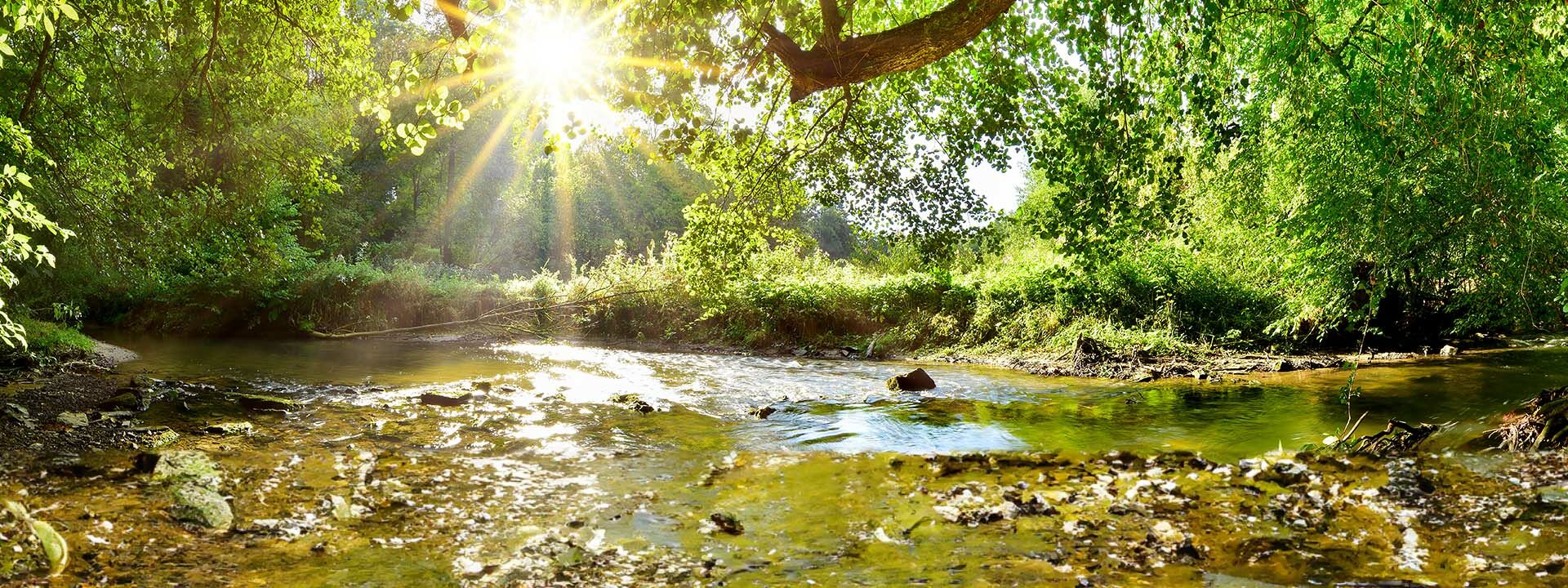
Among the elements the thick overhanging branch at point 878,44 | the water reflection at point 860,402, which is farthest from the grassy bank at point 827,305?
the thick overhanging branch at point 878,44

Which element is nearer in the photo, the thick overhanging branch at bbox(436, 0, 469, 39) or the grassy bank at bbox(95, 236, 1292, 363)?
the thick overhanging branch at bbox(436, 0, 469, 39)

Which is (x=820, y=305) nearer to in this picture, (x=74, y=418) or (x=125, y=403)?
(x=125, y=403)

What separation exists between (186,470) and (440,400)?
4.42 m

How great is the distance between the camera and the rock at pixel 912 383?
42.4 ft

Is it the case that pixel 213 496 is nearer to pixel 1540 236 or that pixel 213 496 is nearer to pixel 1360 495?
pixel 1360 495

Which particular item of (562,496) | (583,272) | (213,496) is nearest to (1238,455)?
(562,496)

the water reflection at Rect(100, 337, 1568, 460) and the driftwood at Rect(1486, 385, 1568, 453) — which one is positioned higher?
the driftwood at Rect(1486, 385, 1568, 453)

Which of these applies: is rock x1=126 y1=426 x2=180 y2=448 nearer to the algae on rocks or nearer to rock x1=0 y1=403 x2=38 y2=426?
the algae on rocks

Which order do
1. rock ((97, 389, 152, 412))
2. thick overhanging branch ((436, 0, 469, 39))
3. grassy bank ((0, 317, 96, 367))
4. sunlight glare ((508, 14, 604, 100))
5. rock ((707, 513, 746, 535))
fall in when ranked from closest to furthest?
rock ((707, 513, 746, 535))
sunlight glare ((508, 14, 604, 100))
thick overhanging branch ((436, 0, 469, 39))
rock ((97, 389, 152, 412))
grassy bank ((0, 317, 96, 367))

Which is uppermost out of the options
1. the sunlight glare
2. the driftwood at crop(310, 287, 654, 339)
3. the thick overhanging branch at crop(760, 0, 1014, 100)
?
the thick overhanging branch at crop(760, 0, 1014, 100)

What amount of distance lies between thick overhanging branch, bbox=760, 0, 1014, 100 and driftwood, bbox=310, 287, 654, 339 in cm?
1771

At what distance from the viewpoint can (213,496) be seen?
5.77m

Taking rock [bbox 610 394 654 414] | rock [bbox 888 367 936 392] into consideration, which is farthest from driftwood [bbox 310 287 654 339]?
rock [bbox 610 394 654 414]

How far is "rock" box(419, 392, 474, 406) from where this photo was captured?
35.1ft
